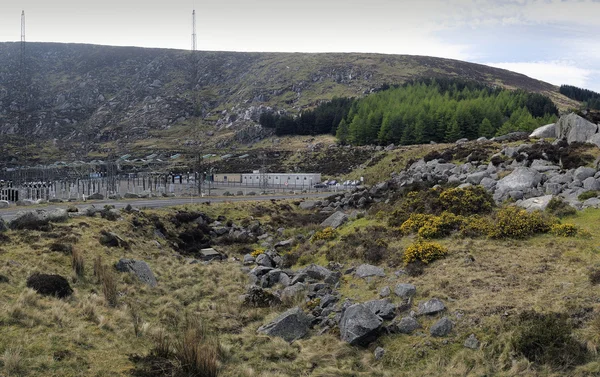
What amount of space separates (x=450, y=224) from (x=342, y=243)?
655cm

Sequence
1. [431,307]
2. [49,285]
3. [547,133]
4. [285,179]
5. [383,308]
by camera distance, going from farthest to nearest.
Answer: [285,179]
[547,133]
[49,285]
[383,308]
[431,307]

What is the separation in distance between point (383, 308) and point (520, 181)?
19.7 metres

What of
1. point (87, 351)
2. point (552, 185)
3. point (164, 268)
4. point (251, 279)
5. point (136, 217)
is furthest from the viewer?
point (136, 217)

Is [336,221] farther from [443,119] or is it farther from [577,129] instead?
[443,119]

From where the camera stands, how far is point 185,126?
186500 mm

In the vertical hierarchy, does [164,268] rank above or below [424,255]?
below

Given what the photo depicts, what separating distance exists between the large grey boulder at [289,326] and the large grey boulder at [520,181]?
2023 centimetres

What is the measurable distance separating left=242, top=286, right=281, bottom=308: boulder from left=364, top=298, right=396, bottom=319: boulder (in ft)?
15.5

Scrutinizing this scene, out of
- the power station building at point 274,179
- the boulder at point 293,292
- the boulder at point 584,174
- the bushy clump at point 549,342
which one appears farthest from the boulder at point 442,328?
the power station building at point 274,179

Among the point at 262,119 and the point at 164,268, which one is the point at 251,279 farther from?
the point at 262,119

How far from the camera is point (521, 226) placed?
70.0 ft

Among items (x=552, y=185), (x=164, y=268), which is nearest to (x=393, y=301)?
(x=164, y=268)

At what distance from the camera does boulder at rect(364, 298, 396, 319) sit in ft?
50.9

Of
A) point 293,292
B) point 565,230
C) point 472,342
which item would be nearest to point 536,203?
point 565,230
